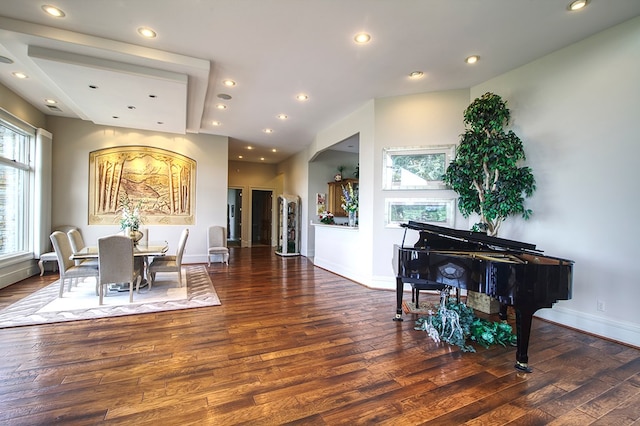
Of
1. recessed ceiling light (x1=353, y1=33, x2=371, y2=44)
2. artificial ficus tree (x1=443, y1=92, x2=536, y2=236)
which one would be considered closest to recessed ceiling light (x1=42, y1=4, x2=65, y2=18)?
recessed ceiling light (x1=353, y1=33, x2=371, y2=44)

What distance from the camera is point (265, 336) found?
3.14 m

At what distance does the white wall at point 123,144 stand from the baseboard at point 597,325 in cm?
695

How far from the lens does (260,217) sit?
12.2 meters

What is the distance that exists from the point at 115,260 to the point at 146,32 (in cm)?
292

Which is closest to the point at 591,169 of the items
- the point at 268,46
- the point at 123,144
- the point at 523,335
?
the point at 523,335

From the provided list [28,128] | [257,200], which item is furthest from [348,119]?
[257,200]

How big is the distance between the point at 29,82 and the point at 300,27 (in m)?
4.70

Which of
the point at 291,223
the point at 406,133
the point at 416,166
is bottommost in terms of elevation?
the point at 291,223

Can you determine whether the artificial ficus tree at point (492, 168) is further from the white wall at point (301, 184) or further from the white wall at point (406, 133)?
the white wall at point (301, 184)

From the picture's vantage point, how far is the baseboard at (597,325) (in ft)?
10.1

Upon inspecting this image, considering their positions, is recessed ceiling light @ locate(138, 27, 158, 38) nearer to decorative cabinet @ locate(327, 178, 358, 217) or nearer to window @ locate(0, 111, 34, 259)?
window @ locate(0, 111, 34, 259)

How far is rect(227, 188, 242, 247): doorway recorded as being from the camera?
38.8ft

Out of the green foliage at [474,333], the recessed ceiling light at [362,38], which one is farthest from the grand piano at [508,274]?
the recessed ceiling light at [362,38]

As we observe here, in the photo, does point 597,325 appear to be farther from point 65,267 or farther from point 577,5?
point 65,267
